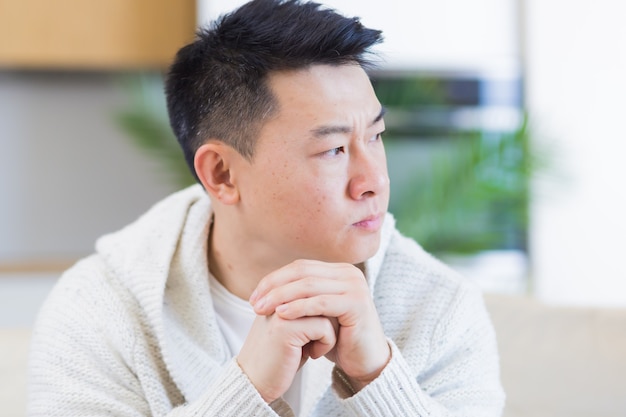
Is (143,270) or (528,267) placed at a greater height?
(143,270)

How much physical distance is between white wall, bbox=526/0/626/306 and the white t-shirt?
2198 millimetres

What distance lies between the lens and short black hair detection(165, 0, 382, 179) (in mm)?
1485

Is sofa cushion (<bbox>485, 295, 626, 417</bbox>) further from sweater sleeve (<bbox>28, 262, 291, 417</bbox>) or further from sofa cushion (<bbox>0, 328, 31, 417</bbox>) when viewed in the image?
sofa cushion (<bbox>0, 328, 31, 417</bbox>)

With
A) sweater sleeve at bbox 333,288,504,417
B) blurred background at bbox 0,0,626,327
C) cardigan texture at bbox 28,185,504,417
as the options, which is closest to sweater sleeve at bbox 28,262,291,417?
cardigan texture at bbox 28,185,504,417

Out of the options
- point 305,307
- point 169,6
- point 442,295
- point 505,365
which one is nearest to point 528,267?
point 169,6

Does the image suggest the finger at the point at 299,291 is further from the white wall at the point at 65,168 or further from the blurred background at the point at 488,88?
the white wall at the point at 65,168

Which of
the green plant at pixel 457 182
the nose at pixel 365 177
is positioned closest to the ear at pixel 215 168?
the nose at pixel 365 177

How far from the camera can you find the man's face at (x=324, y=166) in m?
1.44

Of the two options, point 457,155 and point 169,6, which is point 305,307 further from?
point 169,6

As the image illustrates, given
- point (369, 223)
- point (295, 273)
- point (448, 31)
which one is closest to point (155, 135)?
point (448, 31)

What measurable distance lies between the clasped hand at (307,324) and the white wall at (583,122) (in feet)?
7.90

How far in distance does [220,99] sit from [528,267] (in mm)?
2396

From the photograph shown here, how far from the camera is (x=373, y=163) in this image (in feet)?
4.75

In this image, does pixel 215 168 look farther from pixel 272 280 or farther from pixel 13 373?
pixel 13 373
